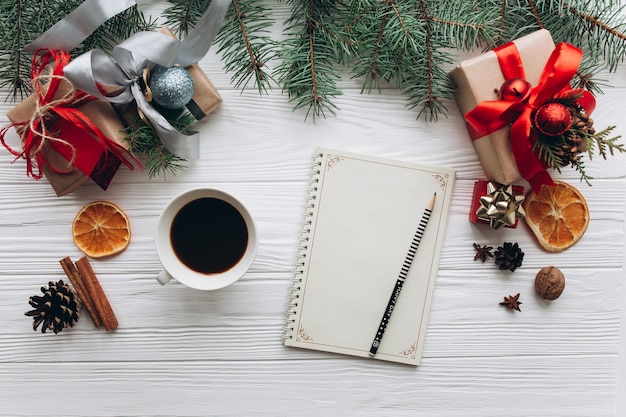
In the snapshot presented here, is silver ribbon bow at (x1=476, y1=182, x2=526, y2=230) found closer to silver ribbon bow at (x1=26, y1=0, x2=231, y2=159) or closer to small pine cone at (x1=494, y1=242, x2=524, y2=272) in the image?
small pine cone at (x1=494, y1=242, x2=524, y2=272)

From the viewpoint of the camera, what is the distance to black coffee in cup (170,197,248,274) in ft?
2.82

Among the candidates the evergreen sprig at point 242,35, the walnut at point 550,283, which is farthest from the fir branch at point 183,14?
the walnut at point 550,283

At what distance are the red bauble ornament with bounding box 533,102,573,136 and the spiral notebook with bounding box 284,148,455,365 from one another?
6.8 inches

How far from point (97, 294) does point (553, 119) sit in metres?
0.81

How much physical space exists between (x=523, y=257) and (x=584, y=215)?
132mm

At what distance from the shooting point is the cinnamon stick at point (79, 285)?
2.97 feet

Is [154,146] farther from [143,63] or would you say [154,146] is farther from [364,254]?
[364,254]

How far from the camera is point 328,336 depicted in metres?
0.94

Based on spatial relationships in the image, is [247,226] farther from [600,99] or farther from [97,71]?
[600,99]

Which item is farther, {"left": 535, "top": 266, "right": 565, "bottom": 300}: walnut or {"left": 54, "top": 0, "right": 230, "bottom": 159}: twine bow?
{"left": 535, "top": 266, "right": 565, "bottom": 300}: walnut

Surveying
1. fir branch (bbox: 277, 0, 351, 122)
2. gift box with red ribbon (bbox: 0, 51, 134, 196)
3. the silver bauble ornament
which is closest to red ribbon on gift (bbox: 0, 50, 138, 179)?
gift box with red ribbon (bbox: 0, 51, 134, 196)

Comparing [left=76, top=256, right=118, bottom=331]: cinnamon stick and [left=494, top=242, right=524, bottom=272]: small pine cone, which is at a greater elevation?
[left=494, top=242, right=524, bottom=272]: small pine cone

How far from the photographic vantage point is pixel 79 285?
0.91 meters

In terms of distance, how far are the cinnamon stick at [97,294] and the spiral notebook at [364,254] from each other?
1.04ft
